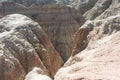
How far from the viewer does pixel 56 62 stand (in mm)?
35156

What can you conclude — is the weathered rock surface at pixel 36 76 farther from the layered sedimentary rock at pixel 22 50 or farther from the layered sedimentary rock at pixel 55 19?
the layered sedimentary rock at pixel 55 19

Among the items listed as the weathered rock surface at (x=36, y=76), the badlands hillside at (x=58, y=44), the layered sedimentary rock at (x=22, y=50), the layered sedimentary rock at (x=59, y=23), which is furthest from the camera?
the layered sedimentary rock at (x=59, y=23)

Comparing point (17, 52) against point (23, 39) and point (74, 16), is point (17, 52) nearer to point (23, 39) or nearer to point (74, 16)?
point (23, 39)

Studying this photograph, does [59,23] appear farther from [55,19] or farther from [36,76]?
[36,76]

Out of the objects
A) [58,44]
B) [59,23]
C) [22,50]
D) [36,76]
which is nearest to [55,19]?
[59,23]

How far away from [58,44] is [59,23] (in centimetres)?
627

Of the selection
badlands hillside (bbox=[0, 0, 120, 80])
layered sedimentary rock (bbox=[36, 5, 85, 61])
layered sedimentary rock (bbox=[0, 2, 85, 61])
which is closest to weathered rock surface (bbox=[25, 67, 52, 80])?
badlands hillside (bbox=[0, 0, 120, 80])

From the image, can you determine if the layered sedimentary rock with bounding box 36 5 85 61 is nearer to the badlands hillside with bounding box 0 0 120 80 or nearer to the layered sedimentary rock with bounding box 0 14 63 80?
the badlands hillside with bounding box 0 0 120 80

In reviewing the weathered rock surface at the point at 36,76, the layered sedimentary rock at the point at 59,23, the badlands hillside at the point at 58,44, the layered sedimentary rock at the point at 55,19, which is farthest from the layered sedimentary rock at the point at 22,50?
the layered sedimentary rock at the point at 55,19

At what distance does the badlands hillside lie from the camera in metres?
8.85

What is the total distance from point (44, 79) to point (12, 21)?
70.9 ft

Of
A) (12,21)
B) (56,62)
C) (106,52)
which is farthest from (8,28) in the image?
(106,52)

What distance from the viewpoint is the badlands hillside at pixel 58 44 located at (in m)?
8.85

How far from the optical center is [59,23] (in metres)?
67.7
